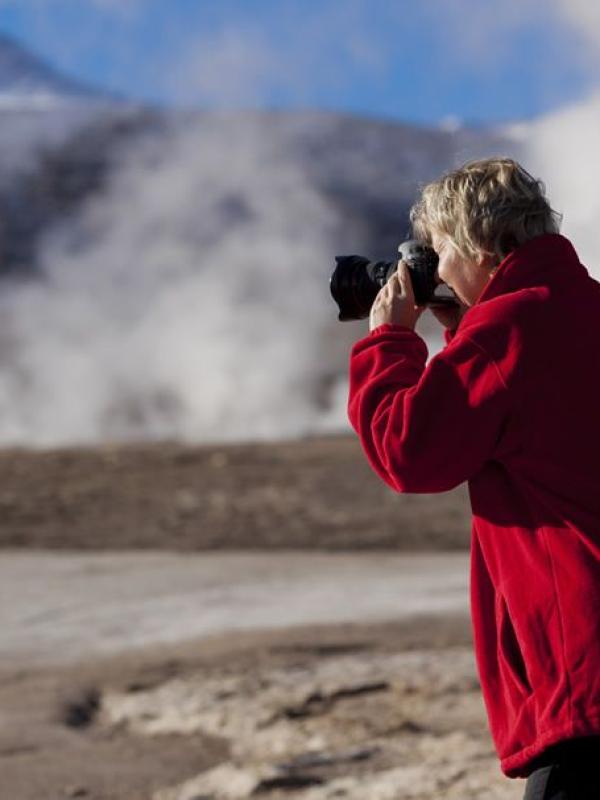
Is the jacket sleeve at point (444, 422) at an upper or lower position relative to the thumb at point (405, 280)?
lower

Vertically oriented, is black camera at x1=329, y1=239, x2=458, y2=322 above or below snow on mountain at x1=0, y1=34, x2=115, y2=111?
below

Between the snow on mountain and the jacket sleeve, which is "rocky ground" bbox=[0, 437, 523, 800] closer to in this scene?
the jacket sleeve

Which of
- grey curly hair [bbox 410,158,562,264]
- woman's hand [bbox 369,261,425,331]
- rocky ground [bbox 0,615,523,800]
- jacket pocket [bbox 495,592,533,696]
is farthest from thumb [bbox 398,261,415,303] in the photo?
rocky ground [bbox 0,615,523,800]

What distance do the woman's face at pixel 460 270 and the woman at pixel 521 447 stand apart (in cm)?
1

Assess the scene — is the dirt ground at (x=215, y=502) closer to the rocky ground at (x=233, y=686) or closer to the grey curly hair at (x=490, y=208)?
the rocky ground at (x=233, y=686)

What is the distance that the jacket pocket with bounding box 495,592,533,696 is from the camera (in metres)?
2.14

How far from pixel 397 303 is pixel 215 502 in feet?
30.3

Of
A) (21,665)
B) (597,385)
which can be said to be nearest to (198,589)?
(21,665)

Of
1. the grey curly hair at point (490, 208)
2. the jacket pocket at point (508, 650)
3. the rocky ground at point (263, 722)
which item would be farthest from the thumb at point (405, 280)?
the rocky ground at point (263, 722)

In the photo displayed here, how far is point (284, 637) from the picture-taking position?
6.55 meters

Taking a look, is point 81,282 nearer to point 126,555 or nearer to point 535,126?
point 535,126

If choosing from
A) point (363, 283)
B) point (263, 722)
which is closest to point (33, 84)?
point (263, 722)

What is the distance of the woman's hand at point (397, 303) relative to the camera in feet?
7.37

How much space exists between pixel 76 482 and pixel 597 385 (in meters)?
10.4
